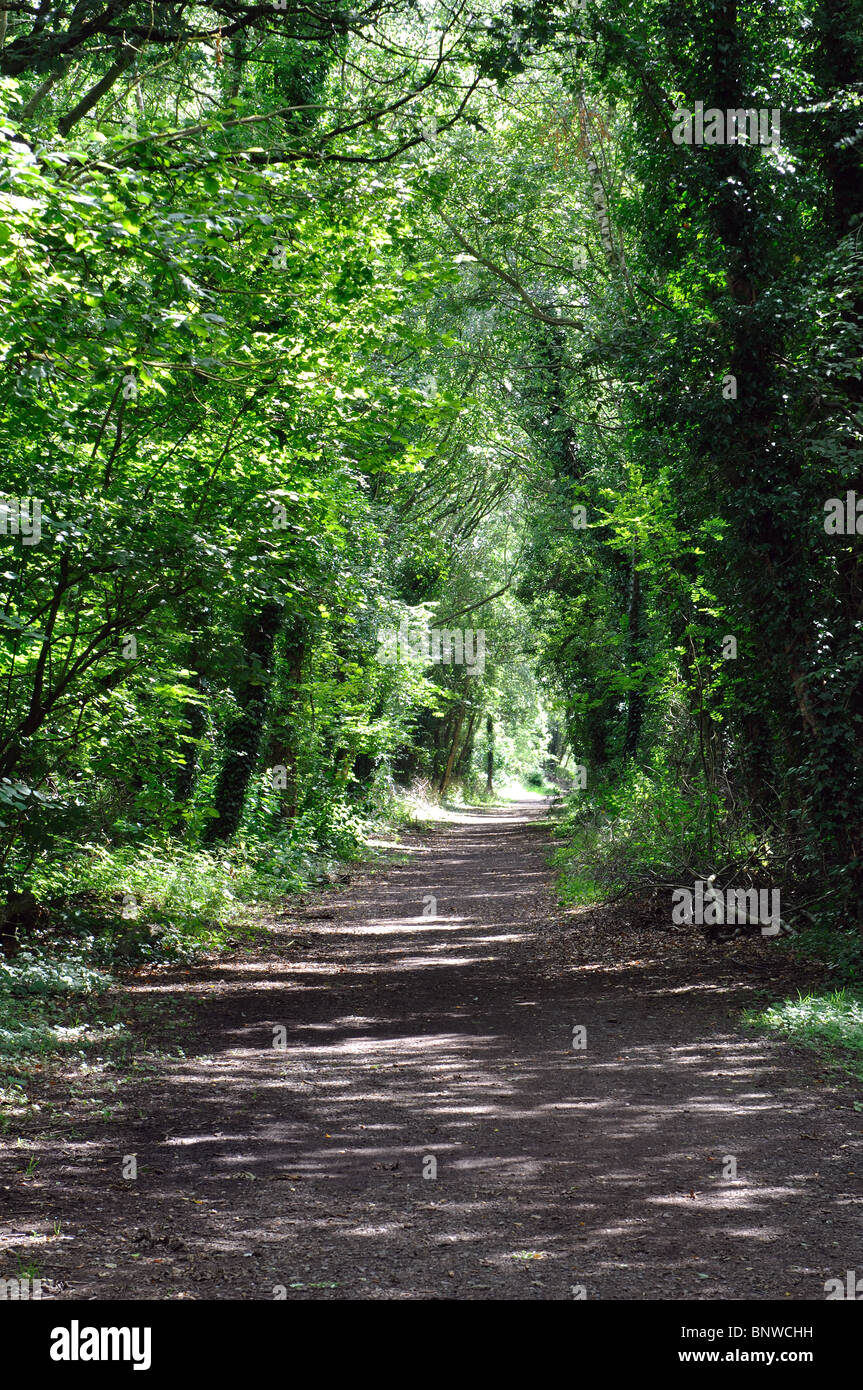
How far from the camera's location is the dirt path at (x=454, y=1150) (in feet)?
14.7

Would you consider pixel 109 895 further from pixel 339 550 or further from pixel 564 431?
pixel 564 431

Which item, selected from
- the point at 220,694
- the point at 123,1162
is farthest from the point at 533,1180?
the point at 220,694

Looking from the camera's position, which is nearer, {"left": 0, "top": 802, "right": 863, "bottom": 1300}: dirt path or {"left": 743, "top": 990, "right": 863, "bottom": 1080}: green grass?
{"left": 0, "top": 802, "right": 863, "bottom": 1300}: dirt path

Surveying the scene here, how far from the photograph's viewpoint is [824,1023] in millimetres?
8578

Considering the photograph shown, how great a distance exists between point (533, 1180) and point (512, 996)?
17.6ft

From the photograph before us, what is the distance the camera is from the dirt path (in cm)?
447

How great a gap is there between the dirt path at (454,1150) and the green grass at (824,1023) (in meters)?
0.27

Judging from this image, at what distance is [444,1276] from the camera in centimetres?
439

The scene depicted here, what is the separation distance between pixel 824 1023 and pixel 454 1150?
3859 mm

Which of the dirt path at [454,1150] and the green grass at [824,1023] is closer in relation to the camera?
the dirt path at [454,1150]

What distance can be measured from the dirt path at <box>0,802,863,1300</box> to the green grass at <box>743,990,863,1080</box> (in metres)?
0.27

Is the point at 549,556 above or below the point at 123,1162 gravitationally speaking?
above

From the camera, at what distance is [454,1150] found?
623cm

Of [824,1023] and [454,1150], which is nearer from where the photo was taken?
[454,1150]
